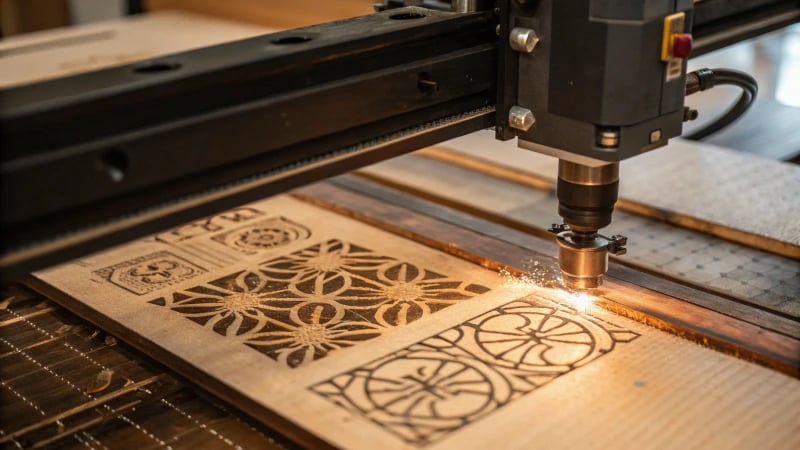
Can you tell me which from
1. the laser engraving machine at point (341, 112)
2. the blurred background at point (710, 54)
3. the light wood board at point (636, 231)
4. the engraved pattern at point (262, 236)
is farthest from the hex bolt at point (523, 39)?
the blurred background at point (710, 54)

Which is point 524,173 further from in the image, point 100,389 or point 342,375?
point 100,389

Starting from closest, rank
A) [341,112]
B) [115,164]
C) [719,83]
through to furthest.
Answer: [115,164]
[341,112]
[719,83]

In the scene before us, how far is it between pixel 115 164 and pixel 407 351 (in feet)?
1.62

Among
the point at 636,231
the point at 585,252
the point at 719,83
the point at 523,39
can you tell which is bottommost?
the point at 636,231

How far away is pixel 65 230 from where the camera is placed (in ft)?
2.98

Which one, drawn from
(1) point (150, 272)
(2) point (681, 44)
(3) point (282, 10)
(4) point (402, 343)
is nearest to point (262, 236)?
(1) point (150, 272)

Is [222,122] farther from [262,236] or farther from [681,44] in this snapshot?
[262,236]

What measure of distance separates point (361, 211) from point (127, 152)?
0.85 m

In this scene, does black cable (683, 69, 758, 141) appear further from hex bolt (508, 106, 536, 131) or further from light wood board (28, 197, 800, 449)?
light wood board (28, 197, 800, 449)

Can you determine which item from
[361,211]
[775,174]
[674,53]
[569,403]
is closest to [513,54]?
[674,53]

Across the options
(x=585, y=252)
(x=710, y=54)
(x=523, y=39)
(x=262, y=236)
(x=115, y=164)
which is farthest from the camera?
(x=710, y=54)

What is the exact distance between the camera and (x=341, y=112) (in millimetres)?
1086

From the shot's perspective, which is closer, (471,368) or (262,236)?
(471,368)

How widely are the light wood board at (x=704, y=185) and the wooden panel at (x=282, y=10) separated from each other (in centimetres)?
95
